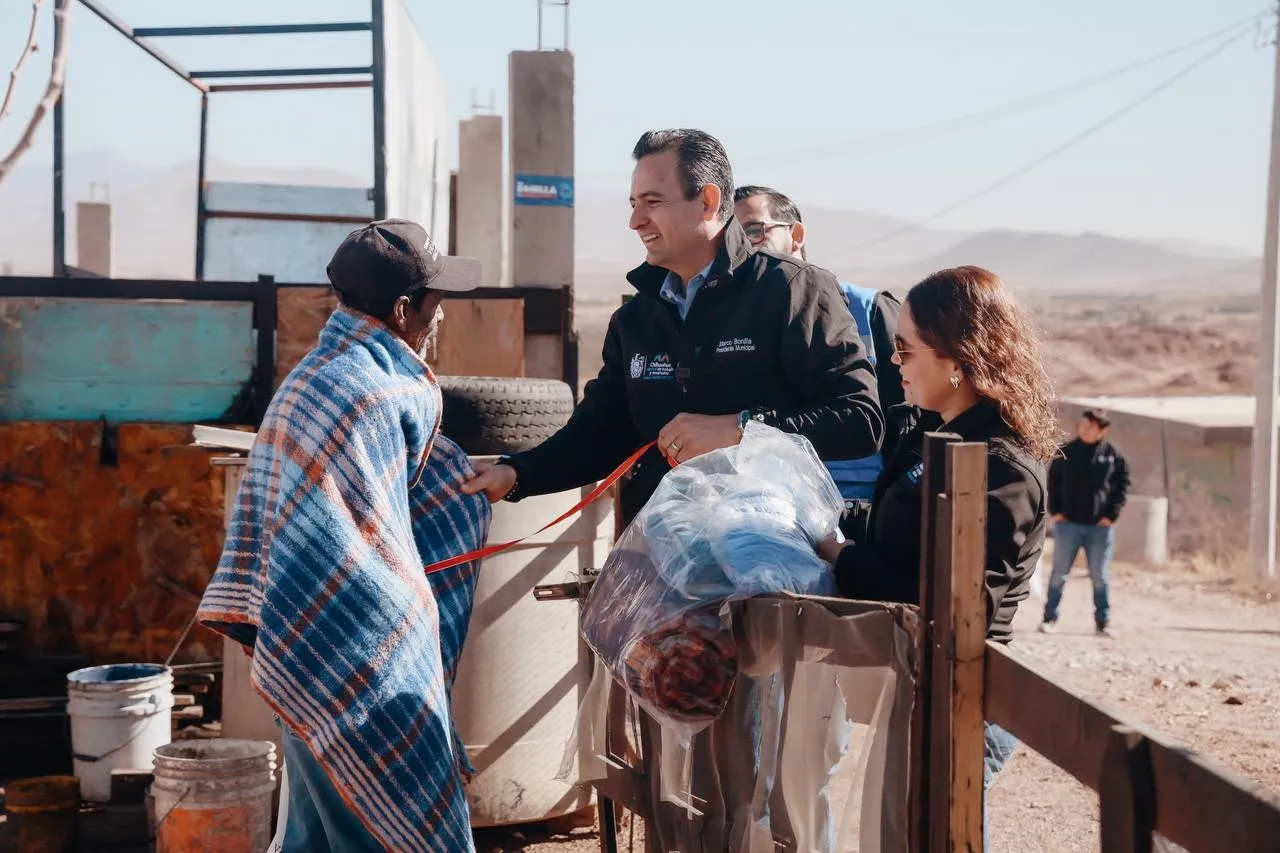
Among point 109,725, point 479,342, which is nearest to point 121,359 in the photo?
point 479,342

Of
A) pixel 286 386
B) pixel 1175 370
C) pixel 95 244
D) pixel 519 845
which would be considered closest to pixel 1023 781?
pixel 519 845

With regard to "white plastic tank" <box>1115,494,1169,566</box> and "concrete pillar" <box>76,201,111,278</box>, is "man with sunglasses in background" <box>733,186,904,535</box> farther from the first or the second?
"concrete pillar" <box>76,201,111,278</box>

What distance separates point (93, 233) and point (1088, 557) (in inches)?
802

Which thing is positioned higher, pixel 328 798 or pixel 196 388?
pixel 196 388

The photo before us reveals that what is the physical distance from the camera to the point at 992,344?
2801 millimetres

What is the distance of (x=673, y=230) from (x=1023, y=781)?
13.0 ft

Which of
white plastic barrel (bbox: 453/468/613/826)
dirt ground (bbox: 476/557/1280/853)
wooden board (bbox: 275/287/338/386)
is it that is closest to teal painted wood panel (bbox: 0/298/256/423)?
wooden board (bbox: 275/287/338/386)

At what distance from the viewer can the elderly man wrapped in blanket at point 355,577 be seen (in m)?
3.05

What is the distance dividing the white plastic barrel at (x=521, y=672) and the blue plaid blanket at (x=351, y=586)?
1995 millimetres

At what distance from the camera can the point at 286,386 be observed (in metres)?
3.16

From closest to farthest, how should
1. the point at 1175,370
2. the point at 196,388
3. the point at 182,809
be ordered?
the point at 182,809, the point at 196,388, the point at 1175,370

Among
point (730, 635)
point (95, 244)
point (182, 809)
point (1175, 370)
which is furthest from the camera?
point (1175, 370)

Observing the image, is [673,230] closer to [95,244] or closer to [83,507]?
[83,507]

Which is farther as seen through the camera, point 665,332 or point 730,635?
point 665,332
